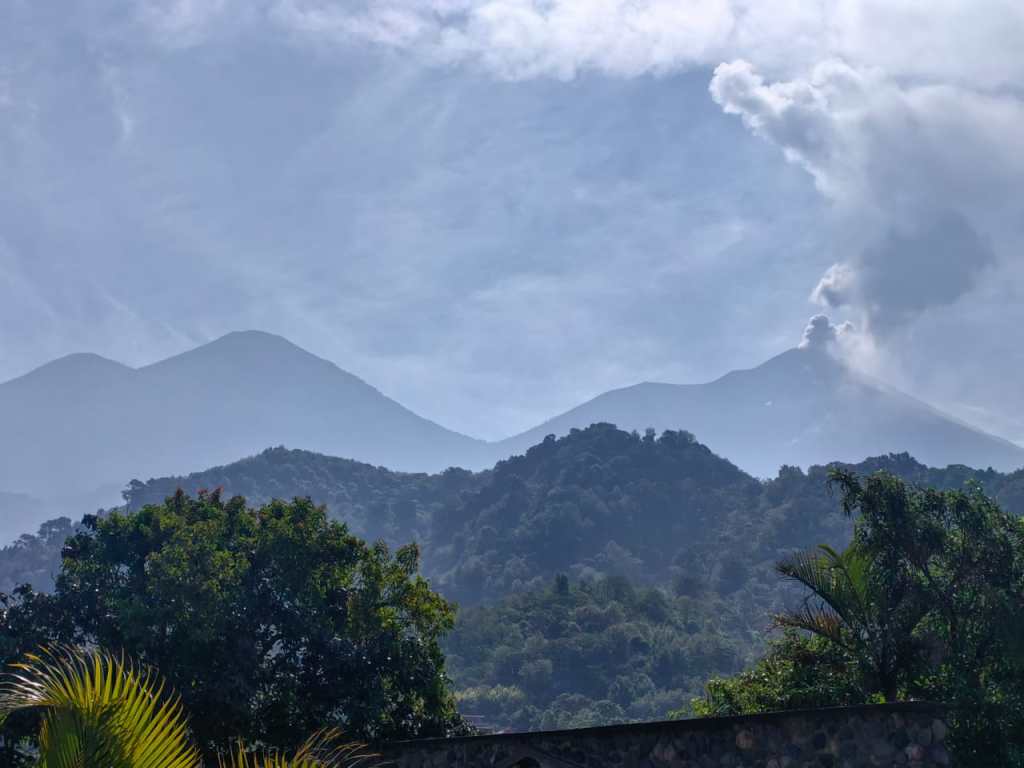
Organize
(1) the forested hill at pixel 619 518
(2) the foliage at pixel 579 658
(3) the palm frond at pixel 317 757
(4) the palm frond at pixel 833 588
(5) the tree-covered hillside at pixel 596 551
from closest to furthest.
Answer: (3) the palm frond at pixel 317 757 < (4) the palm frond at pixel 833 588 < (2) the foliage at pixel 579 658 < (5) the tree-covered hillside at pixel 596 551 < (1) the forested hill at pixel 619 518

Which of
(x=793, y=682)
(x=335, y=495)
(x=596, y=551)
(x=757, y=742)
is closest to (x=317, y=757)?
(x=757, y=742)

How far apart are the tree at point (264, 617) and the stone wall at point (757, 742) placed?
26.2 ft

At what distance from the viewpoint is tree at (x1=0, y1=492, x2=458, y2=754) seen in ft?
58.8

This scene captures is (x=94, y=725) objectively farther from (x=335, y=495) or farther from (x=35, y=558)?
(x=335, y=495)

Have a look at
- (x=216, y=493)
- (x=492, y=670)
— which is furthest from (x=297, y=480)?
(x=216, y=493)

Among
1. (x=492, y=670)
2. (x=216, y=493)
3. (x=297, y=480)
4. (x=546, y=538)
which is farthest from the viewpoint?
(x=297, y=480)

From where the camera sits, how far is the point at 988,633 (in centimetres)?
1184

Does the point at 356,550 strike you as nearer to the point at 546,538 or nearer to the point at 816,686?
the point at 816,686

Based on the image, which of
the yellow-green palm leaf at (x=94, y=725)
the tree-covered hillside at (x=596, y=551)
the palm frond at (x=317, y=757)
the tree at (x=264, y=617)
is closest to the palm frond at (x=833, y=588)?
the palm frond at (x=317, y=757)

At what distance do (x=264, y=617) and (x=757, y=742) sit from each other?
474 inches

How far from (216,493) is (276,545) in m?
3.67

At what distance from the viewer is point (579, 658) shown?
3575 inches

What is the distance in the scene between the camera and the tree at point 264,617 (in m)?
17.9

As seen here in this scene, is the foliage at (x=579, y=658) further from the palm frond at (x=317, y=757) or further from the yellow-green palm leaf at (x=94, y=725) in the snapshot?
the yellow-green palm leaf at (x=94, y=725)
